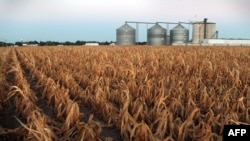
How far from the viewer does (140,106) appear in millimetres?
4285

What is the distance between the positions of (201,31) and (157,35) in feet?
25.8

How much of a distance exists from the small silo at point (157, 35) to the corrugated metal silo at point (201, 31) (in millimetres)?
5685

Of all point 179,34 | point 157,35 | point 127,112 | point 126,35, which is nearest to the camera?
point 127,112

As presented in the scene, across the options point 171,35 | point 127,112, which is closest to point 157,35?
point 171,35

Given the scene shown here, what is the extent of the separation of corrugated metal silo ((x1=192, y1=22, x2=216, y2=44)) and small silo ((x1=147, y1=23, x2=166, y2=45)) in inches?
224

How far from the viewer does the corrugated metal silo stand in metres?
54.7

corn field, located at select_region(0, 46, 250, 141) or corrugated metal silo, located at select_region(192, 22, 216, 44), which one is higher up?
corrugated metal silo, located at select_region(192, 22, 216, 44)

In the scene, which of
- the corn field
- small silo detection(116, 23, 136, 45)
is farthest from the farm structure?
the corn field

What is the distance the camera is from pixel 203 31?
A: 55.2m

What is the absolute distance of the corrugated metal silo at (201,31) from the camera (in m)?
54.7

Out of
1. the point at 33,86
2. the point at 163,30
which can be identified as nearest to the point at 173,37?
the point at 163,30

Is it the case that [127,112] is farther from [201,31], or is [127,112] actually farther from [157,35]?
[201,31]

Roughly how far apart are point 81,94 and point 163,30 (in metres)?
47.2

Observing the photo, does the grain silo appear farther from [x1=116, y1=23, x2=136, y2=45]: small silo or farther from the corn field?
the corn field
